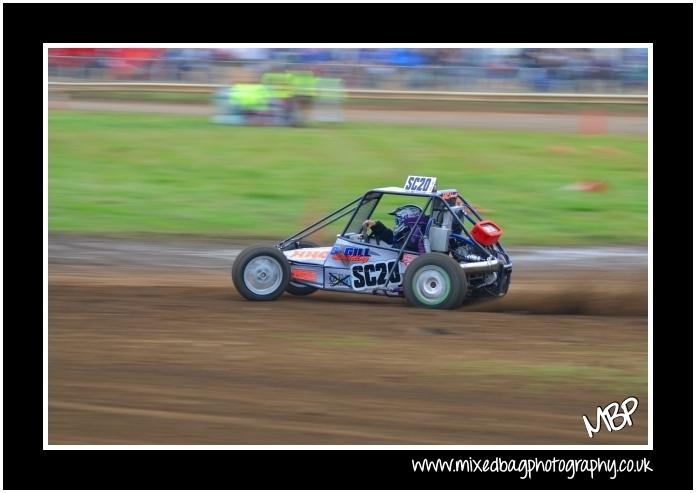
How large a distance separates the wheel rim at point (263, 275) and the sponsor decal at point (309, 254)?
274 millimetres

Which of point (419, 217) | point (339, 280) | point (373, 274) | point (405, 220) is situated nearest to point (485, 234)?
point (419, 217)

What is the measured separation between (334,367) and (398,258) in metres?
2.32

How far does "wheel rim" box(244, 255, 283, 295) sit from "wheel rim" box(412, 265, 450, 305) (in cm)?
157

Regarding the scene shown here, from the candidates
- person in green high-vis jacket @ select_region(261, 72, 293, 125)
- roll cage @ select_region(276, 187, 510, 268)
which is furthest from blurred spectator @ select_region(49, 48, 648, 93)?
roll cage @ select_region(276, 187, 510, 268)

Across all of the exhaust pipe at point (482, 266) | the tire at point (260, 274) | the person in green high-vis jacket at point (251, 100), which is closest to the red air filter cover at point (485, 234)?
the exhaust pipe at point (482, 266)

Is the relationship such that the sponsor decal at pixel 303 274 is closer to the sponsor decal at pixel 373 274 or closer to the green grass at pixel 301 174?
the sponsor decal at pixel 373 274

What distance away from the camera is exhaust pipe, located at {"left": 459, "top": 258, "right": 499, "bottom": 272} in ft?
35.0

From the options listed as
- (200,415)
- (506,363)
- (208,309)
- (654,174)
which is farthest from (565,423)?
(208,309)

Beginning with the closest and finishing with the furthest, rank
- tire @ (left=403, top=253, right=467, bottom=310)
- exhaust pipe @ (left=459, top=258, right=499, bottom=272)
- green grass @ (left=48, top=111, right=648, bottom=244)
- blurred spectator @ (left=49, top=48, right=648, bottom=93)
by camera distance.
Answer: tire @ (left=403, top=253, right=467, bottom=310) < exhaust pipe @ (left=459, top=258, right=499, bottom=272) < green grass @ (left=48, top=111, right=648, bottom=244) < blurred spectator @ (left=49, top=48, right=648, bottom=93)

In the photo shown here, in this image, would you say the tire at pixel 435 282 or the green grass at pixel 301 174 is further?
the green grass at pixel 301 174

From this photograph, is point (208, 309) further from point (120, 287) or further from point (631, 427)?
point (631, 427)

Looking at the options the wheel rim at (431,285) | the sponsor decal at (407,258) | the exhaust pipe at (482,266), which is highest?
the sponsor decal at (407,258)

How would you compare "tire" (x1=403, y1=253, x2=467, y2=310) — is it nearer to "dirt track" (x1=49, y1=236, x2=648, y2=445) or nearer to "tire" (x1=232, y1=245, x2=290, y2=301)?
"dirt track" (x1=49, y1=236, x2=648, y2=445)

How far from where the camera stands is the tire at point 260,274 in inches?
432
